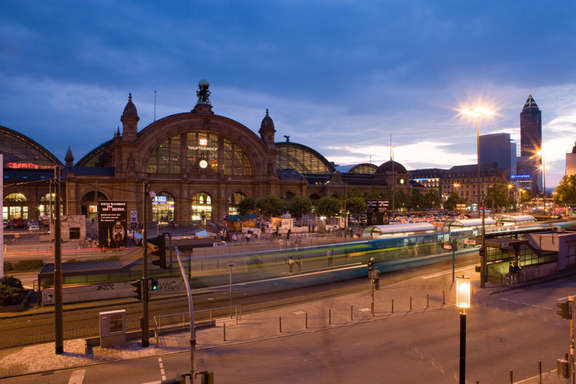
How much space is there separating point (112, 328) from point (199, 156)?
64.2 m

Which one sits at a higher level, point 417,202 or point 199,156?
point 199,156

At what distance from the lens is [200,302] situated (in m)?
24.0

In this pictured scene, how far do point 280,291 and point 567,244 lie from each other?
2477cm

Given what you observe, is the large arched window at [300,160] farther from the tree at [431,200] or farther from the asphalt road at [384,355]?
the asphalt road at [384,355]

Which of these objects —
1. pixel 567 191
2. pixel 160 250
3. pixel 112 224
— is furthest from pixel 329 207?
pixel 160 250

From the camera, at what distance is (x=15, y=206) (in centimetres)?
7606

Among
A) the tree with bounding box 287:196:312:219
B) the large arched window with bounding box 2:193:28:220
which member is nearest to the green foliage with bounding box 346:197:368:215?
the tree with bounding box 287:196:312:219

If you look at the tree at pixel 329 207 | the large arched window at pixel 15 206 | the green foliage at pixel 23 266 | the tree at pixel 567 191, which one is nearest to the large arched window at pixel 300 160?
the tree at pixel 329 207

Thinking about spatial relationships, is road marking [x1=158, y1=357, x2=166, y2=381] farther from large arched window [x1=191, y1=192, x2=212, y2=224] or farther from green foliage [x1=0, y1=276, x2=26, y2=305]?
large arched window [x1=191, y1=192, x2=212, y2=224]

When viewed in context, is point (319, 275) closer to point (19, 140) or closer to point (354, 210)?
point (354, 210)

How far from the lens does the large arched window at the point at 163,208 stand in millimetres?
75500

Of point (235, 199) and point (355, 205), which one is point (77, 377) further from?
point (235, 199)

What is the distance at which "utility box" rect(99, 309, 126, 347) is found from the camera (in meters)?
16.2

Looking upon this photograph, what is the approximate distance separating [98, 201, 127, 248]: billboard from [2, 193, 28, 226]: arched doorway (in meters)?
51.4
